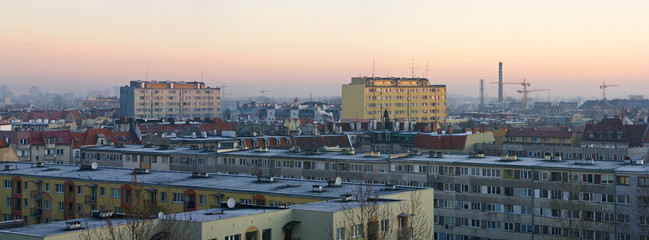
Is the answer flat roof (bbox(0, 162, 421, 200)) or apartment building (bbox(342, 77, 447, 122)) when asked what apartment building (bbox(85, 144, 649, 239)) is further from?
apartment building (bbox(342, 77, 447, 122))

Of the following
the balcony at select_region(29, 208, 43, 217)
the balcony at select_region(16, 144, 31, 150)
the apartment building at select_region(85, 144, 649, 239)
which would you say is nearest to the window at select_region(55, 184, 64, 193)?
the balcony at select_region(29, 208, 43, 217)

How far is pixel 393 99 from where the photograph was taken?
618 feet

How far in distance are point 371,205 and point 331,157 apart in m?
35.2

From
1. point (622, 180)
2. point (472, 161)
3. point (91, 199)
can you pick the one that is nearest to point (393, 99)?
point (472, 161)

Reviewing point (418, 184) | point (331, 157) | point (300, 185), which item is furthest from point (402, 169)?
point (300, 185)

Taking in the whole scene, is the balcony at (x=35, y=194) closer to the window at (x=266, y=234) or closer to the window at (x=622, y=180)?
the window at (x=266, y=234)

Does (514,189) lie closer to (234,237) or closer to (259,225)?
(259,225)

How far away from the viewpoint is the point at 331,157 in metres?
72.7

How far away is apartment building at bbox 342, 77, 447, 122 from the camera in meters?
181

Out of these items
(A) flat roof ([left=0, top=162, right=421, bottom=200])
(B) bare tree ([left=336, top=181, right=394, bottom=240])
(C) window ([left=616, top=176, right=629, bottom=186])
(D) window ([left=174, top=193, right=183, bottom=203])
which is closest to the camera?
(B) bare tree ([left=336, top=181, right=394, bottom=240])

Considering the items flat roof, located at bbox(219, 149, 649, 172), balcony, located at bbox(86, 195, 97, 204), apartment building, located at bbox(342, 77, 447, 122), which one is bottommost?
balcony, located at bbox(86, 195, 97, 204)

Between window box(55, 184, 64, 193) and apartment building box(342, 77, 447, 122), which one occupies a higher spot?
apartment building box(342, 77, 447, 122)

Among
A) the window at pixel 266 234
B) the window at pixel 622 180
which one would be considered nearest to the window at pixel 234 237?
the window at pixel 266 234

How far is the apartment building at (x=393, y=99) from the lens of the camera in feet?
593
